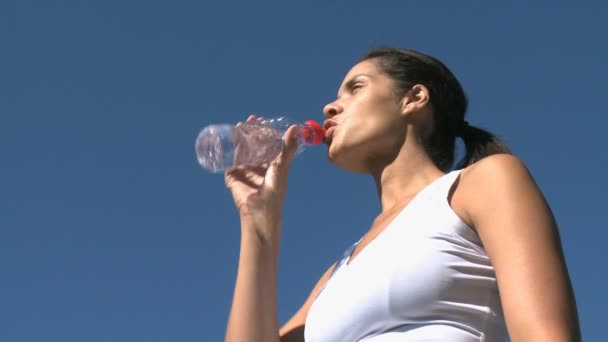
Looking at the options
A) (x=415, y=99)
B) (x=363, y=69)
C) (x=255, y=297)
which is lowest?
(x=255, y=297)

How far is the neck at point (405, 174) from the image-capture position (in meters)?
3.89

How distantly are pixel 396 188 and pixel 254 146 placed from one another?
1.06 m

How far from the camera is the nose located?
4.15 m

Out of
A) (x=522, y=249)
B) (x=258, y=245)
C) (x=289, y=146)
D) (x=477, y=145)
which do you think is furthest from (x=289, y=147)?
(x=522, y=249)

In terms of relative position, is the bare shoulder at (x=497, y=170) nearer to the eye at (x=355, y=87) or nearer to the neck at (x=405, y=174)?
the neck at (x=405, y=174)

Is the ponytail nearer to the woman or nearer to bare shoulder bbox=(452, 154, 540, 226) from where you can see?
the woman

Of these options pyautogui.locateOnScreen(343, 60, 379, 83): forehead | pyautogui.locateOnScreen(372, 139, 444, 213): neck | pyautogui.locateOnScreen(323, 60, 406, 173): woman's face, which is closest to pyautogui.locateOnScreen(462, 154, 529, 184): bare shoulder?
pyautogui.locateOnScreen(372, 139, 444, 213): neck

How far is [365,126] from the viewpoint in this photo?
3980mm

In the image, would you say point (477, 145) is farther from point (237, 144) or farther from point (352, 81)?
point (237, 144)

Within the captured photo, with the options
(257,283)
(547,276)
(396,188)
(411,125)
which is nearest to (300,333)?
(257,283)

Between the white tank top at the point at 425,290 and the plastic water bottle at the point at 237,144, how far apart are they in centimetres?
150

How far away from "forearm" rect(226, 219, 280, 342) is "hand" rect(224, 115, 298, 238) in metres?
0.14

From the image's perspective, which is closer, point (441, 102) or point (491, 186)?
point (491, 186)

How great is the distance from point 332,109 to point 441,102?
20.6 inches
